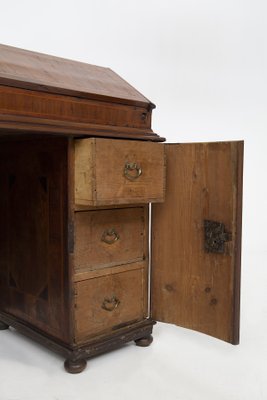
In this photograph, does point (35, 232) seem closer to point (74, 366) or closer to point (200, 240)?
point (74, 366)

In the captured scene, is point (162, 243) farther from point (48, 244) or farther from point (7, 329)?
point (7, 329)

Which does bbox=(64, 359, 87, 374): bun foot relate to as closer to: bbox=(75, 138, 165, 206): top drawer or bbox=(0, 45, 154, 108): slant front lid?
bbox=(75, 138, 165, 206): top drawer

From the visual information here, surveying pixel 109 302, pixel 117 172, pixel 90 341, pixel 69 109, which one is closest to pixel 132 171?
pixel 117 172

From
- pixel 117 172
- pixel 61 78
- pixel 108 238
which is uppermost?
pixel 61 78

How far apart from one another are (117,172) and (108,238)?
289 millimetres

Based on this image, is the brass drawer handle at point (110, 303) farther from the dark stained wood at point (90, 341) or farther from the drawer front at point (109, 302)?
the dark stained wood at point (90, 341)

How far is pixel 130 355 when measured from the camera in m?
1.90

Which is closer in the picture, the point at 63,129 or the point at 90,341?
the point at 63,129

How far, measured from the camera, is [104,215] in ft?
6.01

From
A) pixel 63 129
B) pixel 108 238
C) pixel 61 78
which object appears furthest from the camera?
pixel 108 238

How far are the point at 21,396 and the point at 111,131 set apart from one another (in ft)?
3.15

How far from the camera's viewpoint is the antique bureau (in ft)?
5.40

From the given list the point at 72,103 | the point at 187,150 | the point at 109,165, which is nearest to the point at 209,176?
the point at 187,150

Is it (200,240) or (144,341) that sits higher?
(200,240)
